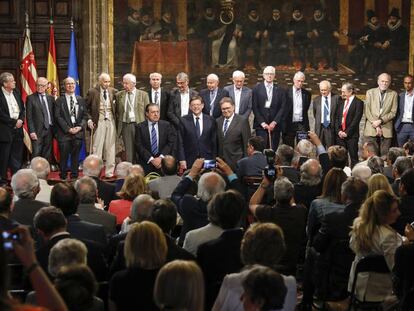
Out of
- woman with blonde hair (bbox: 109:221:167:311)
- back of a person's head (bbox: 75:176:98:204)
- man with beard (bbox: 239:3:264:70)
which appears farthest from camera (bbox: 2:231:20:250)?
man with beard (bbox: 239:3:264:70)

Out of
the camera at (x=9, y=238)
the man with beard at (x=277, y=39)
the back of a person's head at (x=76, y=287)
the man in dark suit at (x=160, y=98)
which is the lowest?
the back of a person's head at (x=76, y=287)

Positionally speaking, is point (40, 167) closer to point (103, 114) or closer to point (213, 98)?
point (103, 114)

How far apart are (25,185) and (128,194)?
97 centimetres

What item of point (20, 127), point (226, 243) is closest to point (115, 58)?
point (20, 127)

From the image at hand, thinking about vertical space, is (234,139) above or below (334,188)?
below

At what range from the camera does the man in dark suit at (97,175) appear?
9.75 metres

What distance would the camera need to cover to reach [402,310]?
620 centimetres

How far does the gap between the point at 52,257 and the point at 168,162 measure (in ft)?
14.1

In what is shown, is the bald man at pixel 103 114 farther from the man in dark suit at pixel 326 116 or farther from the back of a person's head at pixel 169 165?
the back of a person's head at pixel 169 165

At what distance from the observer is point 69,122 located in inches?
588

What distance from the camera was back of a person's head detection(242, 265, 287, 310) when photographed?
4.57m

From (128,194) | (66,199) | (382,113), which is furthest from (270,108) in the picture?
(66,199)

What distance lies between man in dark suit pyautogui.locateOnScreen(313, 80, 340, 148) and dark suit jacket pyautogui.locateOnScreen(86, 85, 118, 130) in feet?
11.3

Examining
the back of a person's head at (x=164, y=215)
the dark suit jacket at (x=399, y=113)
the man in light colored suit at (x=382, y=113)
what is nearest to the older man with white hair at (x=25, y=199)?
the back of a person's head at (x=164, y=215)
